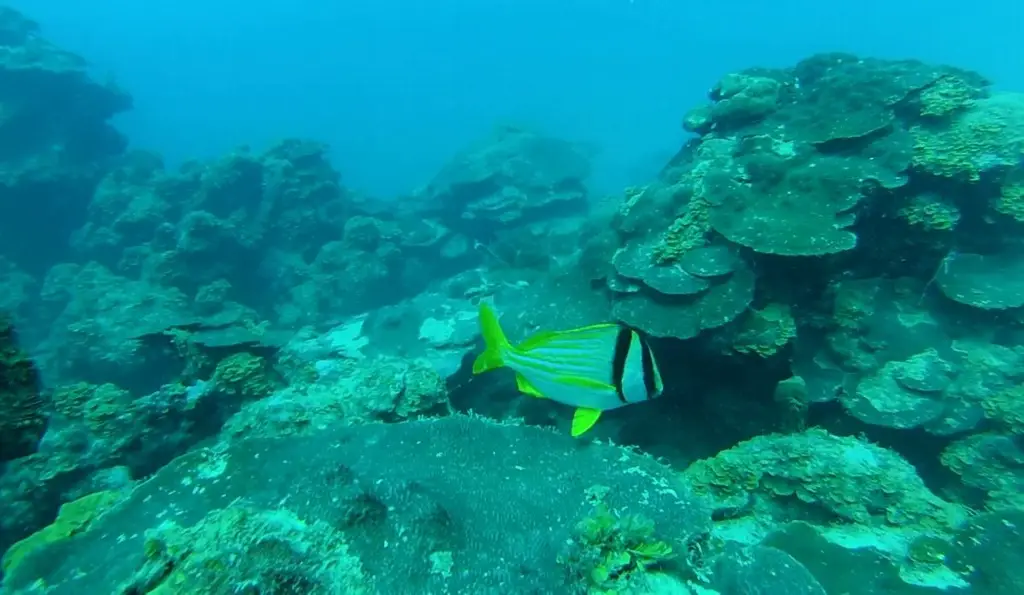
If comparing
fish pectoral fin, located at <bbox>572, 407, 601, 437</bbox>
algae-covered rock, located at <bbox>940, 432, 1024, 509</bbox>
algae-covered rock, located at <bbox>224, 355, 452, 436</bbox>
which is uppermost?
fish pectoral fin, located at <bbox>572, 407, 601, 437</bbox>

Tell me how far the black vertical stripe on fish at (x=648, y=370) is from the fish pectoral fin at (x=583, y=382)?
0.44 ft

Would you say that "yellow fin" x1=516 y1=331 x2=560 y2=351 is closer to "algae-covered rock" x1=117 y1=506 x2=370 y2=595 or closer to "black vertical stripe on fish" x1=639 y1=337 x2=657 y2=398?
"black vertical stripe on fish" x1=639 y1=337 x2=657 y2=398

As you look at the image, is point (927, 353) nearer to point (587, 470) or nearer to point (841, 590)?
point (841, 590)

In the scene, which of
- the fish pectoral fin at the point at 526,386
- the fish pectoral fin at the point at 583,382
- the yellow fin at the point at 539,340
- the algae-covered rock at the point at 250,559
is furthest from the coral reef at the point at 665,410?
the yellow fin at the point at 539,340

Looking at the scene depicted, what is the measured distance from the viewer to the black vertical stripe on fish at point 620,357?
211cm

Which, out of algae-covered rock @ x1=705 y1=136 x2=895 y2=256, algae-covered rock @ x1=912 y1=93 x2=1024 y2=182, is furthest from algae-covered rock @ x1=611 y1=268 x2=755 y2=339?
algae-covered rock @ x1=912 y1=93 x2=1024 y2=182

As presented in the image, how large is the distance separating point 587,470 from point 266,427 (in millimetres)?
3041

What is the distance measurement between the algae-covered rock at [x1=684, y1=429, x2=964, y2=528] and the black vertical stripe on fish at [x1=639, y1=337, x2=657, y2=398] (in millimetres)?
2257

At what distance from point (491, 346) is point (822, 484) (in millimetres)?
3073

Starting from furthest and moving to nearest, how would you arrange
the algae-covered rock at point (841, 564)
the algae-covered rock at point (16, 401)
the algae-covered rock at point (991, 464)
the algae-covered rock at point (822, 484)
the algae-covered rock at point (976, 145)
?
the algae-covered rock at point (976, 145)
the algae-covered rock at point (991, 464)
the algae-covered rock at point (822, 484)
the algae-covered rock at point (16, 401)
the algae-covered rock at point (841, 564)

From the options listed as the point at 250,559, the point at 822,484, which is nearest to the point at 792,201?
the point at 822,484

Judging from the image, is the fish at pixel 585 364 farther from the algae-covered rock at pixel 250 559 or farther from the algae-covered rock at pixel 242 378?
the algae-covered rock at pixel 242 378

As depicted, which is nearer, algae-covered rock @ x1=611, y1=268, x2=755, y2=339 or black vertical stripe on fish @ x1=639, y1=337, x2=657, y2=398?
black vertical stripe on fish @ x1=639, y1=337, x2=657, y2=398

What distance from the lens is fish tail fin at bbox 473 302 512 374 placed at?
247cm
